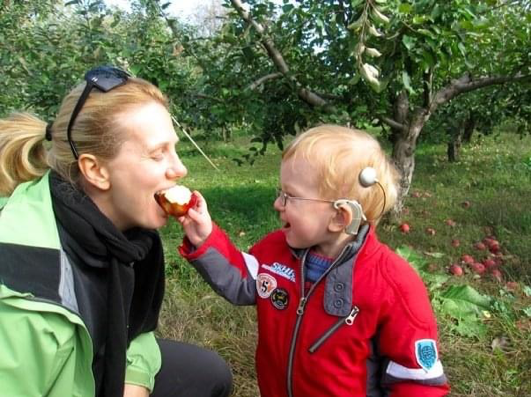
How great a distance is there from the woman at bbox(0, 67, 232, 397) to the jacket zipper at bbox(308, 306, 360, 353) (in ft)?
1.54

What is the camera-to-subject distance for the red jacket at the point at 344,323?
134 centimetres

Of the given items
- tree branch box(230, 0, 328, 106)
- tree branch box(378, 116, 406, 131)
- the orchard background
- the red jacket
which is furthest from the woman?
tree branch box(378, 116, 406, 131)

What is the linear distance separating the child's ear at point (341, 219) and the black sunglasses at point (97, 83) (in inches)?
24.8

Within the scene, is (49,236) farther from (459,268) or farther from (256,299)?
(459,268)

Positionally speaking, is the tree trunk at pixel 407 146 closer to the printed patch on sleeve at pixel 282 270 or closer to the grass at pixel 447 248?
the grass at pixel 447 248

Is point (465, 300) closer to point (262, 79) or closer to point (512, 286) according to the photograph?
point (512, 286)

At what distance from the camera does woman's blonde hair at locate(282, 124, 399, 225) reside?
138cm

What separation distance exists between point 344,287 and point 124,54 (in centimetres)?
214

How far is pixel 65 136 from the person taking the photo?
131cm

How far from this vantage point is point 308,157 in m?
1.38

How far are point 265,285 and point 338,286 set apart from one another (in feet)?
0.75

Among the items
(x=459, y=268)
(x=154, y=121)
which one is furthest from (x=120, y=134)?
(x=459, y=268)

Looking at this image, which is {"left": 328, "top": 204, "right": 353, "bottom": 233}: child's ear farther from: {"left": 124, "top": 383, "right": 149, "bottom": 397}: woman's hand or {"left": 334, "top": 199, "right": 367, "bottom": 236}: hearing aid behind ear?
{"left": 124, "top": 383, "right": 149, "bottom": 397}: woman's hand

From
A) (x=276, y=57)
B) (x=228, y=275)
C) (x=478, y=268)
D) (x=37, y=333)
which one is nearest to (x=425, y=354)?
(x=228, y=275)
